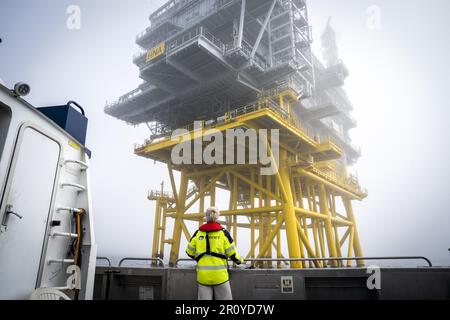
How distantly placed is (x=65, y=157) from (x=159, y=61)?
14262 millimetres

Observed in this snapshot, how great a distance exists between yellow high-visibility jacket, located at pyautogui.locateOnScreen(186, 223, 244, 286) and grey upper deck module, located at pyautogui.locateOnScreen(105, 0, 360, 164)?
13.1 meters

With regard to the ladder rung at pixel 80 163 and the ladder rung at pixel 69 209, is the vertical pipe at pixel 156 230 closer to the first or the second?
the ladder rung at pixel 80 163

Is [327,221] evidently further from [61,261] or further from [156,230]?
[61,261]

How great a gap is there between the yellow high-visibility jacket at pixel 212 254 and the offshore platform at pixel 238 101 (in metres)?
10.5

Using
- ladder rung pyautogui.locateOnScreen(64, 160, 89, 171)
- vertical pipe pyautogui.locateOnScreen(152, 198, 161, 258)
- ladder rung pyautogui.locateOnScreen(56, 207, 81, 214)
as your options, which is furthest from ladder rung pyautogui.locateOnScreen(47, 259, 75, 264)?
vertical pipe pyautogui.locateOnScreen(152, 198, 161, 258)

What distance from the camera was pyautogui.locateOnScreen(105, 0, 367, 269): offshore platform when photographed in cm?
1633

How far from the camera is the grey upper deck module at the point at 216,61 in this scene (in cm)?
1711

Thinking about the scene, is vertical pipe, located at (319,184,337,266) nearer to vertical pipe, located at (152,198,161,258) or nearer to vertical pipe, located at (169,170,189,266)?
vertical pipe, located at (169,170,189,266)

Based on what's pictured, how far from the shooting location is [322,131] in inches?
1056

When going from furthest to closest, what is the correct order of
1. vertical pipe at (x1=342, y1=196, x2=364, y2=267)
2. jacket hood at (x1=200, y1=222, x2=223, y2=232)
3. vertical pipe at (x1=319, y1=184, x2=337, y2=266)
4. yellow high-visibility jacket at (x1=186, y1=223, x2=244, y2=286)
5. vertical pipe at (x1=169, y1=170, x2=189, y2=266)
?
vertical pipe at (x1=342, y1=196, x2=364, y2=267) → vertical pipe at (x1=319, y1=184, x2=337, y2=266) → vertical pipe at (x1=169, y1=170, x2=189, y2=266) → jacket hood at (x1=200, y1=222, x2=223, y2=232) → yellow high-visibility jacket at (x1=186, y1=223, x2=244, y2=286)

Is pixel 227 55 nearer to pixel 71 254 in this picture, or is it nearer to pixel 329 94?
pixel 71 254

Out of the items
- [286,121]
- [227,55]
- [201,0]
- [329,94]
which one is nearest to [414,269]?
[286,121]

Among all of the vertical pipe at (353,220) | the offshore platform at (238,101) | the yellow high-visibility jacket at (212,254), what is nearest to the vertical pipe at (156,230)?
the offshore platform at (238,101)

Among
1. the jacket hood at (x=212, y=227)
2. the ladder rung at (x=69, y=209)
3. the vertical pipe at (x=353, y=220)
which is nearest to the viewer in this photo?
the ladder rung at (x=69, y=209)
